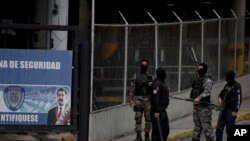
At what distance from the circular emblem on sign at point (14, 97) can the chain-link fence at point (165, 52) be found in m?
5.43

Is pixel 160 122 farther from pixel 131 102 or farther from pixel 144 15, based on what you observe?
pixel 144 15

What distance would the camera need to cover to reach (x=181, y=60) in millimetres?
18578

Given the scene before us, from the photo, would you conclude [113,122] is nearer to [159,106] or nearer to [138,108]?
[138,108]

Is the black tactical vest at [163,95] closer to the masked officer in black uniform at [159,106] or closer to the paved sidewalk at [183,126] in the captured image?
the masked officer in black uniform at [159,106]

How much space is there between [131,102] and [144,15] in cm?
2318

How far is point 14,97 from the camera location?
905cm

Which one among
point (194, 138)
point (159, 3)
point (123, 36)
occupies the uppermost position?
point (159, 3)

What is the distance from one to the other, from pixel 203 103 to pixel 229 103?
66 cm

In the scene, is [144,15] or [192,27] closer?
[192,27]

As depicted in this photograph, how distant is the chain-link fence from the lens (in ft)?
49.2

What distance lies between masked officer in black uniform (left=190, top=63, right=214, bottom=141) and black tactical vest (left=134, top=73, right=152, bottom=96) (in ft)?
3.33

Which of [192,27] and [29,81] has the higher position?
[192,27]

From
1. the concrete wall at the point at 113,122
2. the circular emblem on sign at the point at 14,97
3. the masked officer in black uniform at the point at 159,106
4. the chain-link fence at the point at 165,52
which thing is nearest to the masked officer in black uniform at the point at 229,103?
the masked officer in black uniform at the point at 159,106

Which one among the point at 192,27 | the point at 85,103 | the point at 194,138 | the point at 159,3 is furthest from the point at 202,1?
the point at 85,103
